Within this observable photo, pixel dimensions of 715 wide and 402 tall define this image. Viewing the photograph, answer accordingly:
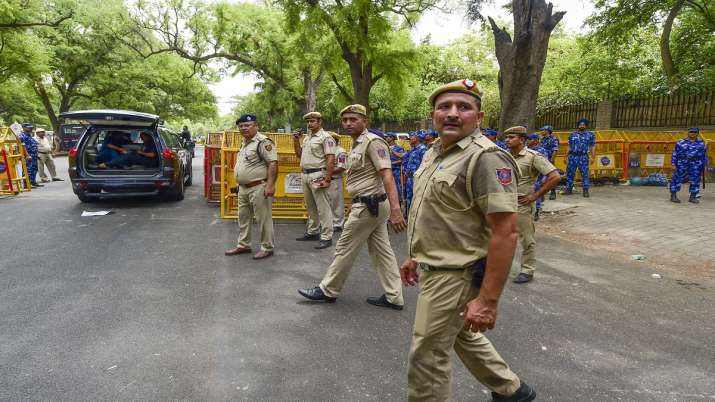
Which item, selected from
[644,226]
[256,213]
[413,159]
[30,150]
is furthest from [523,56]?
[30,150]

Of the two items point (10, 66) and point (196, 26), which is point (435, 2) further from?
point (10, 66)

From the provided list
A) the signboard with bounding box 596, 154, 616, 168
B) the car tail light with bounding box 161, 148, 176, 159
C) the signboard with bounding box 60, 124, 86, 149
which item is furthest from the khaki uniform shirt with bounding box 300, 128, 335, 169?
the signboard with bounding box 60, 124, 86, 149

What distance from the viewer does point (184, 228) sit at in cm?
747

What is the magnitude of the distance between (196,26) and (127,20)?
408cm

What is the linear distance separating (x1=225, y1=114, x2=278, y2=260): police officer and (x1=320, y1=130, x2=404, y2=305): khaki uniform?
1715 mm

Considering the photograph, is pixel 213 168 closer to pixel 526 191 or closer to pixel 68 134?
pixel 526 191

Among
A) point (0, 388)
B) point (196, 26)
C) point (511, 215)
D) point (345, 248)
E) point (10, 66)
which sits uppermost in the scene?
point (196, 26)

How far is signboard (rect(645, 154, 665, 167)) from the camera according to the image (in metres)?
13.7

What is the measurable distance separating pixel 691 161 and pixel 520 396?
31.1 feet

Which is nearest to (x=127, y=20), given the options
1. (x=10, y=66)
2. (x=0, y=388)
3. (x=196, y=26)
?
(x=196, y=26)

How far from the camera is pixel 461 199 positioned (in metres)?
2.05

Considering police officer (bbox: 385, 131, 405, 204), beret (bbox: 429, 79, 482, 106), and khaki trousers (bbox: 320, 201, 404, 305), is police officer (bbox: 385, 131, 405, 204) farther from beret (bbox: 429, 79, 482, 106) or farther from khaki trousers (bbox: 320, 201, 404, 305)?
beret (bbox: 429, 79, 482, 106)

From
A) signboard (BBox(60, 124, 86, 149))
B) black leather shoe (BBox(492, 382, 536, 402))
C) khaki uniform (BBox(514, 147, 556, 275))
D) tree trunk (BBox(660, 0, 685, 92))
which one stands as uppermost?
tree trunk (BBox(660, 0, 685, 92))

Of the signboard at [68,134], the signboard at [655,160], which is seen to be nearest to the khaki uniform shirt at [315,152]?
the signboard at [655,160]
